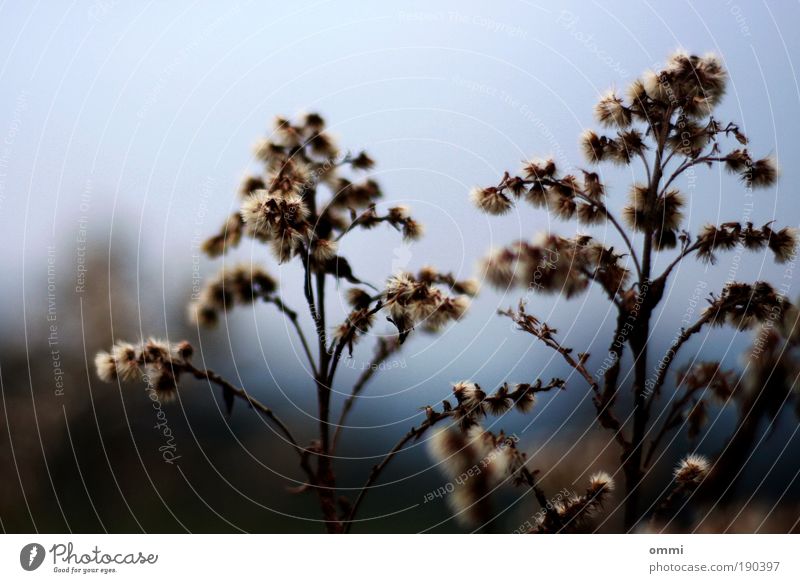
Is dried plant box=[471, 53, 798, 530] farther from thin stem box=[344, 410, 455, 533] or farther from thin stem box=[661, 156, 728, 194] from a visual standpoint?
thin stem box=[344, 410, 455, 533]

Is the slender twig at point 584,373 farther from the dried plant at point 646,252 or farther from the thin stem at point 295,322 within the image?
the thin stem at point 295,322

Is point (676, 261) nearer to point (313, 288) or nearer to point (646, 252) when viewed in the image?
point (646, 252)

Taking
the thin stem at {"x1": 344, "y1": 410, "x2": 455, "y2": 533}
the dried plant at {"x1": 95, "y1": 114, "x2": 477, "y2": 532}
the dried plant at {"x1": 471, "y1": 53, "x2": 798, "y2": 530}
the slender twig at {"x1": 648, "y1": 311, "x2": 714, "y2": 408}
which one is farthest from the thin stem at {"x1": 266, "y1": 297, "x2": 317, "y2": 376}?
the slender twig at {"x1": 648, "y1": 311, "x2": 714, "y2": 408}

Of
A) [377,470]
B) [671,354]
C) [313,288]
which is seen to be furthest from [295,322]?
[671,354]

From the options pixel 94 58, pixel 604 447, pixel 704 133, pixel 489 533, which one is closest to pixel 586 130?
pixel 704 133
